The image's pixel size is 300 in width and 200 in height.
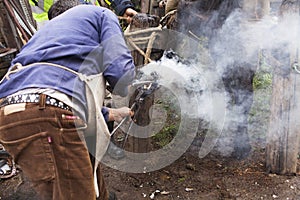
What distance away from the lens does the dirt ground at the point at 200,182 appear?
359cm

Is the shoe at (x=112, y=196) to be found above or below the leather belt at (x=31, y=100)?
below

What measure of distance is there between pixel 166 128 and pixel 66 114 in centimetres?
282

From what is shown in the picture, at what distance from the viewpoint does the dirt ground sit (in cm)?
359

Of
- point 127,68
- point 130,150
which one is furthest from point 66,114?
point 130,150

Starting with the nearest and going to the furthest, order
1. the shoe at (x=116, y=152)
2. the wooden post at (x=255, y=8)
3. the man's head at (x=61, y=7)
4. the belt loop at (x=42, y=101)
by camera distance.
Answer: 1. the belt loop at (x=42, y=101)
2. the man's head at (x=61, y=7)
3. the wooden post at (x=255, y=8)
4. the shoe at (x=116, y=152)

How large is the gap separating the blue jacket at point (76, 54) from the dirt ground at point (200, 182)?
165cm

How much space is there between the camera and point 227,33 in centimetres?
416

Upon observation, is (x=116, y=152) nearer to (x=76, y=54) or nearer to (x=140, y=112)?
(x=140, y=112)

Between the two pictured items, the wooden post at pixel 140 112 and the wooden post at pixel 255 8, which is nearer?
the wooden post at pixel 140 112

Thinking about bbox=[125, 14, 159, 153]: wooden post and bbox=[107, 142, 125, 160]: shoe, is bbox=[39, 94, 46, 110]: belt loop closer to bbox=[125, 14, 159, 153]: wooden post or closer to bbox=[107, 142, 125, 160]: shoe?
bbox=[125, 14, 159, 153]: wooden post

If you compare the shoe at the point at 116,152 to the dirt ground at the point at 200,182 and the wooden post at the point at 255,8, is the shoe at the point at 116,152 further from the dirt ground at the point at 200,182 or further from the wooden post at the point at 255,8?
the wooden post at the point at 255,8

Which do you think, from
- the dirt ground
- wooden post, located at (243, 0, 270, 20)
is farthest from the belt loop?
wooden post, located at (243, 0, 270, 20)

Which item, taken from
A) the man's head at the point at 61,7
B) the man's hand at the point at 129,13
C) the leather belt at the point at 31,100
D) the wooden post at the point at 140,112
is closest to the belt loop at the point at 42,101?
the leather belt at the point at 31,100

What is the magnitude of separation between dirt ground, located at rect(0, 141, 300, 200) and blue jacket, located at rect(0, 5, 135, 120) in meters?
1.65
